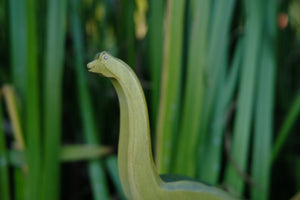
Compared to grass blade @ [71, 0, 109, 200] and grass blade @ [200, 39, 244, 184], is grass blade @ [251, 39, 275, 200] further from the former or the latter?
grass blade @ [71, 0, 109, 200]

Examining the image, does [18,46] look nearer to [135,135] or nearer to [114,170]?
[114,170]

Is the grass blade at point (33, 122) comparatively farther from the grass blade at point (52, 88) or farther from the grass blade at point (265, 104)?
the grass blade at point (265, 104)

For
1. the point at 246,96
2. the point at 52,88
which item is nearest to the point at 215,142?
the point at 246,96

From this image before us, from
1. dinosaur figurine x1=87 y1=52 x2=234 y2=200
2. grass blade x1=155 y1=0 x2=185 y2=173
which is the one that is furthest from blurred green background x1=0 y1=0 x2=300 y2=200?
dinosaur figurine x1=87 y1=52 x2=234 y2=200

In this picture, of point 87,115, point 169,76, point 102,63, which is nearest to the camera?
point 102,63

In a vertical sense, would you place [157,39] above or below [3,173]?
above

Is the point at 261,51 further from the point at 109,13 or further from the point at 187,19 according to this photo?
the point at 109,13

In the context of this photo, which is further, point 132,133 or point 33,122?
point 33,122

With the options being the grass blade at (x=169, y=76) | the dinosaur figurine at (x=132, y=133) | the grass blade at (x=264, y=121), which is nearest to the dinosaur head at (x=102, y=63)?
the dinosaur figurine at (x=132, y=133)
